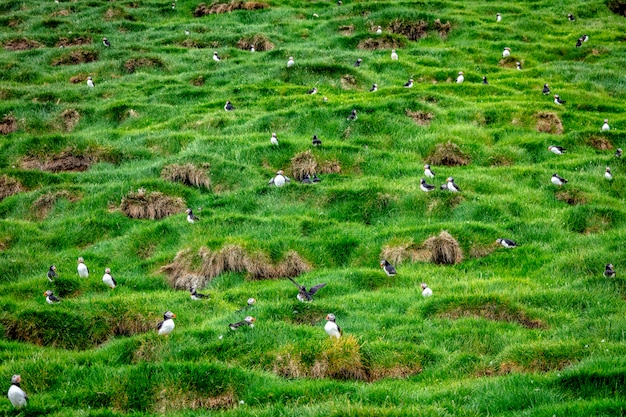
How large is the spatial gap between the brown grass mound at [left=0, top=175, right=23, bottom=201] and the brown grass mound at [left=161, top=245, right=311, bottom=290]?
27.8ft

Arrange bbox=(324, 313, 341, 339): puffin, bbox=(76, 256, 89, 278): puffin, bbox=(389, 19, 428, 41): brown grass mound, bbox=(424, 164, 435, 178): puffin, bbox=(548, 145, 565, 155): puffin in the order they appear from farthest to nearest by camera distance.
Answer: bbox=(389, 19, 428, 41): brown grass mound, bbox=(548, 145, 565, 155): puffin, bbox=(424, 164, 435, 178): puffin, bbox=(76, 256, 89, 278): puffin, bbox=(324, 313, 341, 339): puffin

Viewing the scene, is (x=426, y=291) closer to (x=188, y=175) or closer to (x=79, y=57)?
(x=188, y=175)

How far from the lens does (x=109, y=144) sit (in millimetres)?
28750

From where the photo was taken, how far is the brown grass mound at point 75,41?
43250 millimetres

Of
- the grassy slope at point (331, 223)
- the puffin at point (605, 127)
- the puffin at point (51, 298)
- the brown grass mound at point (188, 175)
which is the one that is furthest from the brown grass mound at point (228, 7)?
the puffin at point (51, 298)

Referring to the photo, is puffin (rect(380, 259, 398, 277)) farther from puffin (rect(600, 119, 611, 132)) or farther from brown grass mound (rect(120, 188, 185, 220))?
puffin (rect(600, 119, 611, 132))

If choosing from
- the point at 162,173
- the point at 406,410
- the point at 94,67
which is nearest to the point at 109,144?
the point at 162,173

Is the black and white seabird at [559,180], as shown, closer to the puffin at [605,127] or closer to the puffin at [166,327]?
the puffin at [605,127]

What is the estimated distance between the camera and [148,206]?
2353 cm

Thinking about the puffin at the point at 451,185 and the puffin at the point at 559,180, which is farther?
the puffin at the point at 559,180

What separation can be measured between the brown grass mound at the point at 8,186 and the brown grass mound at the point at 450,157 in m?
15.2

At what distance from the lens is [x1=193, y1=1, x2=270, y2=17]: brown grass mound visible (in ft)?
159

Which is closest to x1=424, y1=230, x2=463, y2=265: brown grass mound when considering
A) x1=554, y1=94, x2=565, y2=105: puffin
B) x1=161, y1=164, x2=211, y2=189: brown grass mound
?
x1=161, y1=164, x2=211, y2=189: brown grass mound

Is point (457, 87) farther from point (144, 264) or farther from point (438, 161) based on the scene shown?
point (144, 264)
